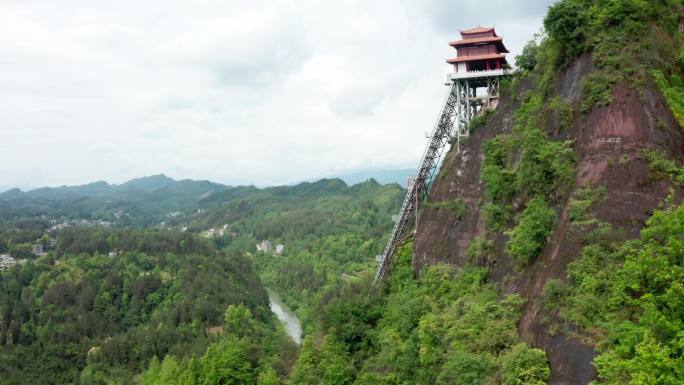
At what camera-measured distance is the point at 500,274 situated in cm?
2780

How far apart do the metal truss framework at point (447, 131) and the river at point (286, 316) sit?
41.0m

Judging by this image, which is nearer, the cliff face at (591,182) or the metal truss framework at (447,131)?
the cliff face at (591,182)

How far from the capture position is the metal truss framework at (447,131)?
39.3 meters

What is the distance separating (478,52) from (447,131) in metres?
6.05

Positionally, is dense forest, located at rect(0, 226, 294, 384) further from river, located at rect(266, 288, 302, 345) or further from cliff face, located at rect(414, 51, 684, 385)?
cliff face, located at rect(414, 51, 684, 385)

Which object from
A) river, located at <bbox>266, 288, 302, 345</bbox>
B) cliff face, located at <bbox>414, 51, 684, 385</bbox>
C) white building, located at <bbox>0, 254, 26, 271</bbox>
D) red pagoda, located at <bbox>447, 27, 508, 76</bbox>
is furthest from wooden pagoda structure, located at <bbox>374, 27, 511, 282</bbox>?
white building, located at <bbox>0, 254, 26, 271</bbox>

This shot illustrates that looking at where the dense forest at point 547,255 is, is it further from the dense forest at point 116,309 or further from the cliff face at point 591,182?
the dense forest at point 116,309

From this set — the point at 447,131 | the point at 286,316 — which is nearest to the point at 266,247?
the point at 286,316

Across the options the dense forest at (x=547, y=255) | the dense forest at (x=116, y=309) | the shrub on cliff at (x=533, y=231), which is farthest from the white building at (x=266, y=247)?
the shrub on cliff at (x=533, y=231)

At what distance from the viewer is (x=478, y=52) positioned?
129 ft

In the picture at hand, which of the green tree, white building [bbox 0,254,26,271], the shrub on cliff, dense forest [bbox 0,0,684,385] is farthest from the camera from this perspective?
white building [bbox 0,254,26,271]

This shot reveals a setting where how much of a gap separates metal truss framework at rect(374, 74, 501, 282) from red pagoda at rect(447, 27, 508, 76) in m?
0.90

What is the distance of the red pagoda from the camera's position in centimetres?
3884

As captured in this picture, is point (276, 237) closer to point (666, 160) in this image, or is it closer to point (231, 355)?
point (231, 355)
